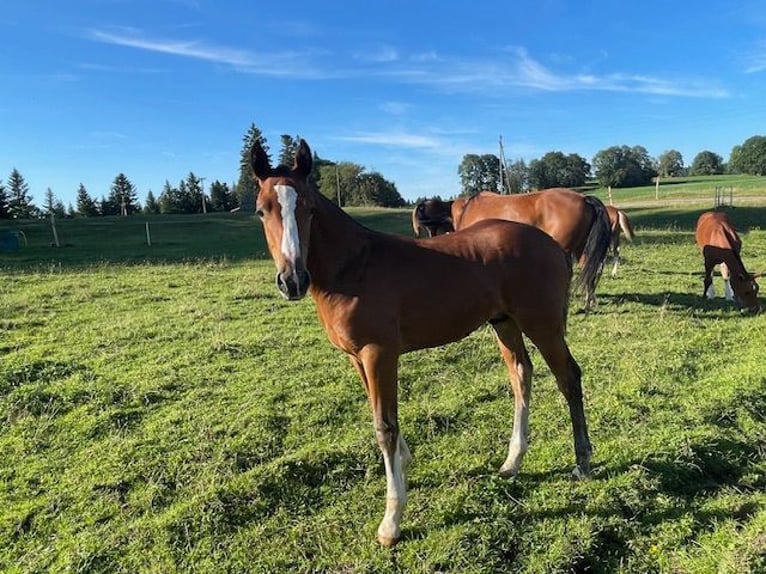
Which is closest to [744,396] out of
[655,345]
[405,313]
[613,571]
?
[655,345]

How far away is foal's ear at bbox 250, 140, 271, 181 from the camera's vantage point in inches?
118

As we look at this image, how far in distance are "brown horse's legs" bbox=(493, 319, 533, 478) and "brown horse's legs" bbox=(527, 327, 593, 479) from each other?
1.02ft

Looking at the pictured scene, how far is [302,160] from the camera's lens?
10.2 ft

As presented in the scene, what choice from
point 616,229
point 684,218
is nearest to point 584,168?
point 684,218

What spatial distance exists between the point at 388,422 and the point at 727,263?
312 inches

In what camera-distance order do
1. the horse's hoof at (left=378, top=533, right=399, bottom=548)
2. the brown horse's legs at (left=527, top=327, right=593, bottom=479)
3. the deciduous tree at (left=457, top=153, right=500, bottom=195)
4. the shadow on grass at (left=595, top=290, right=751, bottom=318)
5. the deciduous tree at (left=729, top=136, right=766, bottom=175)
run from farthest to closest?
1. the deciduous tree at (left=729, top=136, right=766, bottom=175)
2. the deciduous tree at (left=457, top=153, right=500, bottom=195)
3. the shadow on grass at (left=595, top=290, right=751, bottom=318)
4. the brown horse's legs at (left=527, top=327, right=593, bottom=479)
5. the horse's hoof at (left=378, top=533, right=399, bottom=548)

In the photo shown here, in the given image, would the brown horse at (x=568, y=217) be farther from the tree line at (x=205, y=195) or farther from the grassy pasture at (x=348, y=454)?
the tree line at (x=205, y=195)

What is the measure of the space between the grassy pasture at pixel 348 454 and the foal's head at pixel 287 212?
1598 millimetres

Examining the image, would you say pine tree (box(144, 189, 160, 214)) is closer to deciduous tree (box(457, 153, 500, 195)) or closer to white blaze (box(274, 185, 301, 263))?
deciduous tree (box(457, 153, 500, 195))

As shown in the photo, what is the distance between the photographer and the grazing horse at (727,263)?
812 centimetres

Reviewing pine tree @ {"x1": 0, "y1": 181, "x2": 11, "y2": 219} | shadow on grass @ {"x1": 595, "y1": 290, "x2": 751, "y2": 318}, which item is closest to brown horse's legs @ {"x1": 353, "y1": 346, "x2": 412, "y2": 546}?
→ shadow on grass @ {"x1": 595, "y1": 290, "x2": 751, "y2": 318}

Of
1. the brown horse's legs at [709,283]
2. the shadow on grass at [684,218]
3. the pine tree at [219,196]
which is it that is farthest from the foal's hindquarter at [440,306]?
the pine tree at [219,196]

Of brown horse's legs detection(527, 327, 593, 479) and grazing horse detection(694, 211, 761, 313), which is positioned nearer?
brown horse's legs detection(527, 327, 593, 479)

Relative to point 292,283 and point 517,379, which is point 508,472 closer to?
point 517,379
